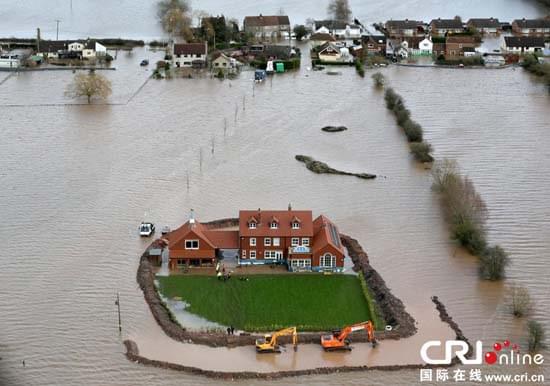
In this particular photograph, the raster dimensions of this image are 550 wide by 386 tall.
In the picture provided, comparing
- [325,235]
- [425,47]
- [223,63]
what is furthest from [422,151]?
[425,47]

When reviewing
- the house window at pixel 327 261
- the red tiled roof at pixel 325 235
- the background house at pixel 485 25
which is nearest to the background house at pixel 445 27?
the background house at pixel 485 25

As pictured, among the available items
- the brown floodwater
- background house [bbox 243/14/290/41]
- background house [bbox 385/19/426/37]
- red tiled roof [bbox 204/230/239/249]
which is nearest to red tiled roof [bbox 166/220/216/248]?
red tiled roof [bbox 204/230/239/249]

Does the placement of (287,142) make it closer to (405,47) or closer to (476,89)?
(476,89)

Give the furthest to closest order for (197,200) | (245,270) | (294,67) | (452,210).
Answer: (294,67) → (197,200) → (452,210) → (245,270)

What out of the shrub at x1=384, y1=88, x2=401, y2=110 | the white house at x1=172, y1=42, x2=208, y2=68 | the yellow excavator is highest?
the white house at x1=172, y1=42, x2=208, y2=68

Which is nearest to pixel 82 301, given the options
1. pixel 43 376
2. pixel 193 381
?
pixel 43 376

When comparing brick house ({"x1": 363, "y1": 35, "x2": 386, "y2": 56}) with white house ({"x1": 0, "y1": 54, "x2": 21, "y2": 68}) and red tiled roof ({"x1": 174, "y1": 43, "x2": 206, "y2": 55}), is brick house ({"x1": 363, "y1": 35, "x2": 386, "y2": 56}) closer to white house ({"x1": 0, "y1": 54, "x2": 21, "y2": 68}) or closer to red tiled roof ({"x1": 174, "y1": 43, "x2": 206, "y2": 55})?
red tiled roof ({"x1": 174, "y1": 43, "x2": 206, "y2": 55})

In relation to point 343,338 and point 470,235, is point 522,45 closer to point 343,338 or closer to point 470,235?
point 470,235
